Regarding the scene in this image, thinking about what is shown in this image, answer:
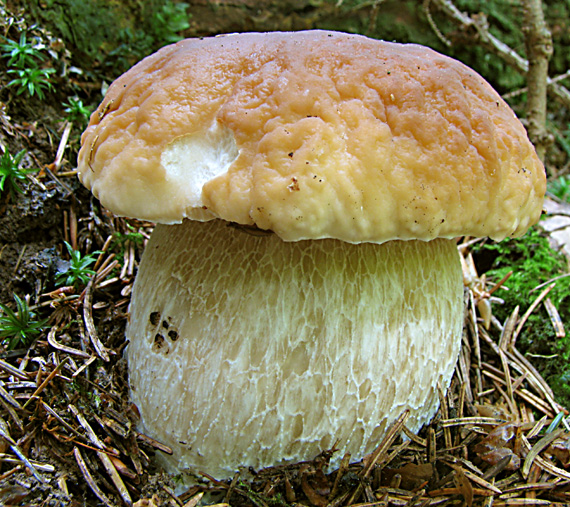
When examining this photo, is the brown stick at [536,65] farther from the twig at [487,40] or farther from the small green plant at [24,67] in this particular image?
the small green plant at [24,67]

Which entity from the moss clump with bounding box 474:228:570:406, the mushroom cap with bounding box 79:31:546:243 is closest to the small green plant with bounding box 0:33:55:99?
the mushroom cap with bounding box 79:31:546:243

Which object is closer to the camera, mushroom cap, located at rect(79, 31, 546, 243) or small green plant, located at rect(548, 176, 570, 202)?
mushroom cap, located at rect(79, 31, 546, 243)

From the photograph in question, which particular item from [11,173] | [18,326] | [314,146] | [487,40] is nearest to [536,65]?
[487,40]

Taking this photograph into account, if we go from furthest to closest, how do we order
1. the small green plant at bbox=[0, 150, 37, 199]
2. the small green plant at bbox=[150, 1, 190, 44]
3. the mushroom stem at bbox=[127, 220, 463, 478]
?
the small green plant at bbox=[150, 1, 190, 44], the small green plant at bbox=[0, 150, 37, 199], the mushroom stem at bbox=[127, 220, 463, 478]

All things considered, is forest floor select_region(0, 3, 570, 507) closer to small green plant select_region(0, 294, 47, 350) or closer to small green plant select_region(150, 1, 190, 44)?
small green plant select_region(0, 294, 47, 350)

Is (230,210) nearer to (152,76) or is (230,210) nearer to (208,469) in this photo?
(152,76)

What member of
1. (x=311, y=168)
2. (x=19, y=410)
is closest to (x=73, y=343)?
(x=19, y=410)

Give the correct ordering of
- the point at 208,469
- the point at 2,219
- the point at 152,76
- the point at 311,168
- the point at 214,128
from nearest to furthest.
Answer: the point at 311,168, the point at 214,128, the point at 152,76, the point at 208,469, the point at 2,219

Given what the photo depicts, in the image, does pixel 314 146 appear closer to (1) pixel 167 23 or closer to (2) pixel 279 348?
(2) pixel 279 348
